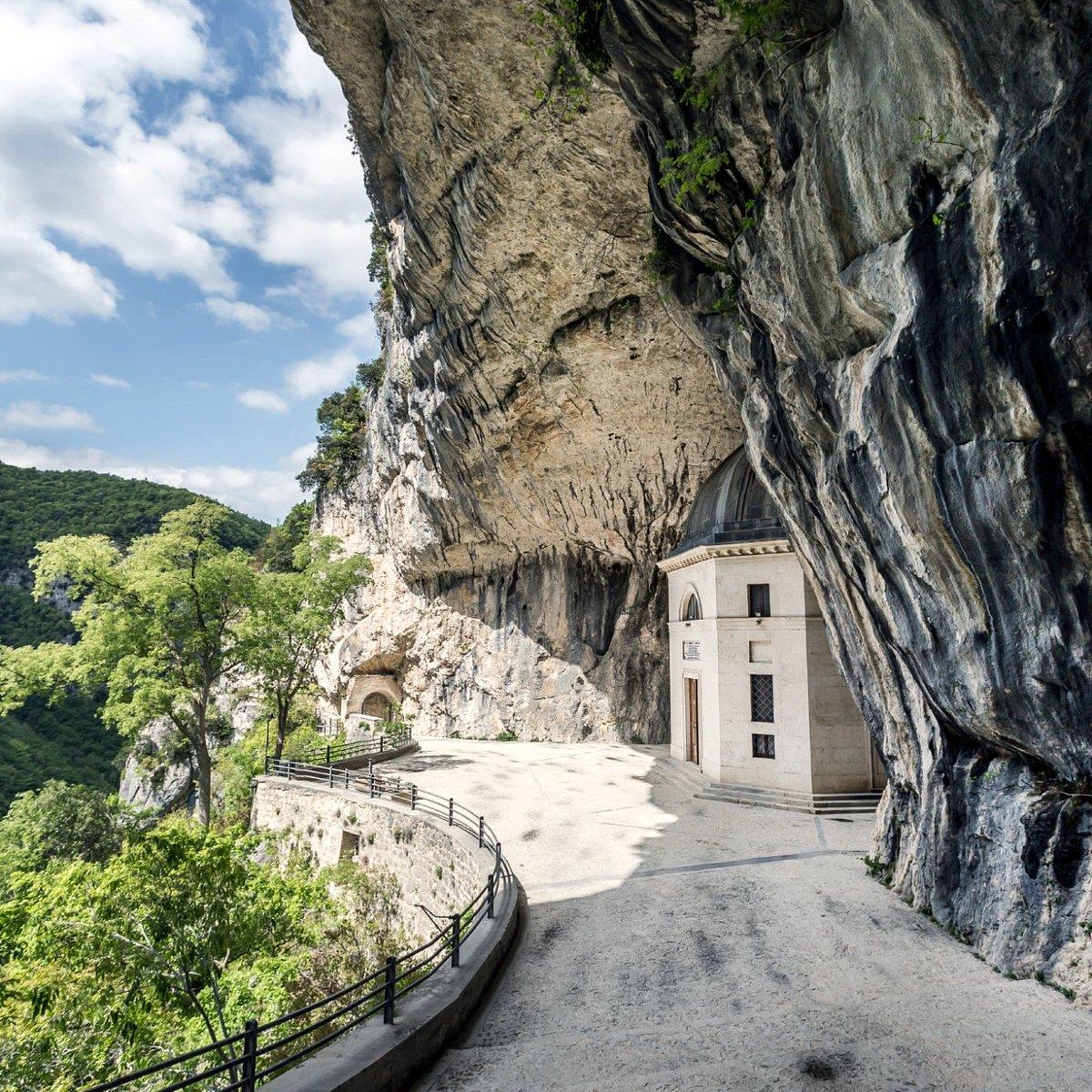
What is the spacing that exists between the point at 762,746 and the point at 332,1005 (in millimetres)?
10749

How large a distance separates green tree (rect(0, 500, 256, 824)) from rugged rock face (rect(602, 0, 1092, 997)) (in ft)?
55.9

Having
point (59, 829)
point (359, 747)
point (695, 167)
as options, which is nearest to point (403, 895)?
point (359, 747)

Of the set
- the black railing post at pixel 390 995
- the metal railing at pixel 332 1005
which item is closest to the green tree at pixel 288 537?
the metal railing at pixel 332 1005

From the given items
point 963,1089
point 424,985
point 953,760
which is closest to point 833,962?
point 963,1089

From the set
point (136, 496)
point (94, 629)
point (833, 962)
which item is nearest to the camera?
point (833, 962)

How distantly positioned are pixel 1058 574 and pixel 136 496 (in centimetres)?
7402

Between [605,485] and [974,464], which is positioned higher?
[605,485]

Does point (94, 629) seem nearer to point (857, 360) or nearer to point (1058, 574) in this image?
point (857, 360)

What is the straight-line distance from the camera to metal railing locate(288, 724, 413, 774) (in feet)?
65.4

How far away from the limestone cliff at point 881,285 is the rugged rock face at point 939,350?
0.03 m

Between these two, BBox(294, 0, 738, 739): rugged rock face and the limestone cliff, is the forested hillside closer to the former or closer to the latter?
BBox(294, 0, 738, 739): rugged rock face

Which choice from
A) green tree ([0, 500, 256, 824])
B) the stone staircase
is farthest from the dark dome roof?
green tree ([0, 500, 256, 824])

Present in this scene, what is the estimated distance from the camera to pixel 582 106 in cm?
1194

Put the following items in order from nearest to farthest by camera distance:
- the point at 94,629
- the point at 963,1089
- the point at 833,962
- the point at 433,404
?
the point at 963,1089, the point at 833,962, the point at 94,629, the point at 433,404
